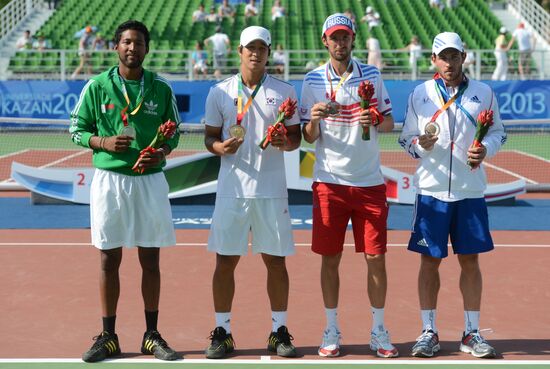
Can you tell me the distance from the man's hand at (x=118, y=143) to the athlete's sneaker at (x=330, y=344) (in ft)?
6.42

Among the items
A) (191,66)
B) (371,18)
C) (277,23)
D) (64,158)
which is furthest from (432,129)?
(277,23)

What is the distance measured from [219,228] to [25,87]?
18411 mm

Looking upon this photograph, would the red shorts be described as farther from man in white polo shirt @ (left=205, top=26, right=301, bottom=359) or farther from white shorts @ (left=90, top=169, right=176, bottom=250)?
white shorts @ (left=90, top=169, right=176, bottom=250)

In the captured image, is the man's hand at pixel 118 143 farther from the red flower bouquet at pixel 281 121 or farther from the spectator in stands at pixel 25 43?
the spectator in stands at pixel 25 43

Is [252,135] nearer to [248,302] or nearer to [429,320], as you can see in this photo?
[429,320]

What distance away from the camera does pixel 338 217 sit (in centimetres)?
684

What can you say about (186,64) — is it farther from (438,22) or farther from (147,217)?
(147,217)

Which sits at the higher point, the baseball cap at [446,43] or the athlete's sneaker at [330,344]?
the baseball cap at [446,43]

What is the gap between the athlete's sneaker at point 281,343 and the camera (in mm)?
6684

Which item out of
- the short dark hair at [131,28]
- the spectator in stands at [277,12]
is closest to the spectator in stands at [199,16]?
the spectator in stands at [277,12]

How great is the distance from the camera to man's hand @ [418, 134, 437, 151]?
21.6 feet

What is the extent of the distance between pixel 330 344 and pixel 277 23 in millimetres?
27314

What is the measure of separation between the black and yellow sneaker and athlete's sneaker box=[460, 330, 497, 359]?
2070 millimetres

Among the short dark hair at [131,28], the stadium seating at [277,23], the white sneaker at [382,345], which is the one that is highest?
the stadium seating at [277,23]
